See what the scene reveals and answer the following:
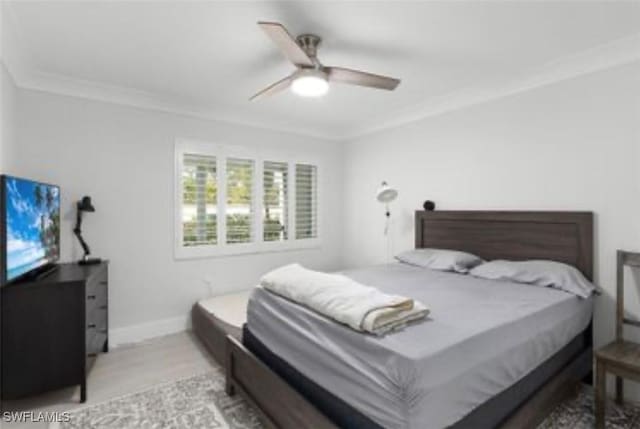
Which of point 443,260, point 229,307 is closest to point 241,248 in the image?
point 229,307

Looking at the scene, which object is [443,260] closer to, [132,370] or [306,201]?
[306,201]

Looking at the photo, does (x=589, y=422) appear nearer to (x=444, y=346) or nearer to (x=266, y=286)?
(x=444, y=346)

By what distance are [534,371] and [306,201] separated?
11.1 ft

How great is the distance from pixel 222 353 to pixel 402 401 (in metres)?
1.93

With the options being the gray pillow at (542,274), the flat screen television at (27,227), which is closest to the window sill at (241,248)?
the flat screen television at (27,227)

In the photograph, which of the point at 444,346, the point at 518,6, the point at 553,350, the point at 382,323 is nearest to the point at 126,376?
the point at 382,323

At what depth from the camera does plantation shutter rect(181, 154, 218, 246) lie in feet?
12.1

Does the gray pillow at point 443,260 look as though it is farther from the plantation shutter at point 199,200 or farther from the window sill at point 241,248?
the plantation shutter at point 199,200

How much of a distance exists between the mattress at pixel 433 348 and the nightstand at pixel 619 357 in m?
0.19

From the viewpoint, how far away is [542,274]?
2496 millimetres

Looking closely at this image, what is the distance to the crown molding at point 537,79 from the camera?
2404 millimetres

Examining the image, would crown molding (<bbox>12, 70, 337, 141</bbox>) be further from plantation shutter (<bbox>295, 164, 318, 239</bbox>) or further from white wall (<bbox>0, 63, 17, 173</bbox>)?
plantation shutter (<bbox>295, 164, 318, 239</bbox>)

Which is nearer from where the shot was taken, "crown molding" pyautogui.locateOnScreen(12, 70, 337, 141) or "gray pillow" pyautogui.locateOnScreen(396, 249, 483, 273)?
"crown molding" pyautogui.locateOnScreen(12, 70, 337, 141)

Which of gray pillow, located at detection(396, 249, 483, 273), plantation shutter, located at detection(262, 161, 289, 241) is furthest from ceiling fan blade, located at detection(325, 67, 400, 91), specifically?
plantation shutter, located at detection(262, 161, 289, 241)
